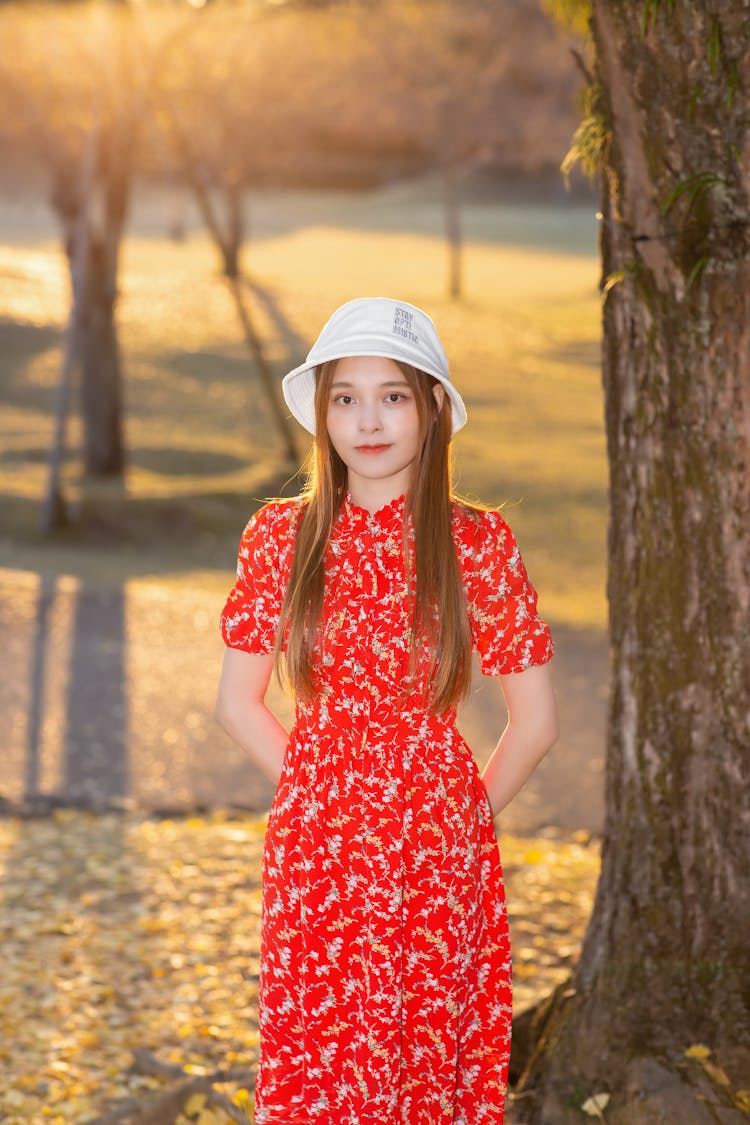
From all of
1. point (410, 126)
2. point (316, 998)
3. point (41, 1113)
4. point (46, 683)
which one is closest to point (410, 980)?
point (316, 998)

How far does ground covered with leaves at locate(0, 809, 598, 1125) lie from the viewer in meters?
3.83

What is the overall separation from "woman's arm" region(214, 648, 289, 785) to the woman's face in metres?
0.40

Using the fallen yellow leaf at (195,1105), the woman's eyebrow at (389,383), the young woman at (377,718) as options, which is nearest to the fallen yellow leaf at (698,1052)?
the young woman at (377,718)

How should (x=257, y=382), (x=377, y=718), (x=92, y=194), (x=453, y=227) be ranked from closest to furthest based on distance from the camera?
(x=377, y=718) < (x=92, y=194) < (x=257, y=382) < (x=453, y=227)

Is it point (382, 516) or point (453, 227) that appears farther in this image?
point (453, 227)

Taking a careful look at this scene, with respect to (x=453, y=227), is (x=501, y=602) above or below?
below

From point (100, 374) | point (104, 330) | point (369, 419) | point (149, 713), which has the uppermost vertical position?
point (104, 330)

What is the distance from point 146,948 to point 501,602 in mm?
2466

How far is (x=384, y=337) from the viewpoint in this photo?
8.18ft

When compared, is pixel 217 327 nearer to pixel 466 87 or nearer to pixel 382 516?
pixel 466 87

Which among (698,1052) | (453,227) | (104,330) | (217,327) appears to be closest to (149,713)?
(698,1052)

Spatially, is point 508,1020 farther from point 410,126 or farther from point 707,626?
point 410,126

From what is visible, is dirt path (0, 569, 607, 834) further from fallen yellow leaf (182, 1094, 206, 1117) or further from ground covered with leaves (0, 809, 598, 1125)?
fallen yellow leaf (182, 1094, 206, 1117)

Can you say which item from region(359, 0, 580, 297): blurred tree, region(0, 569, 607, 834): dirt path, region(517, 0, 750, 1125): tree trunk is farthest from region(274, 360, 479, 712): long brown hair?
region(359, 0, 580, 297): blurred tree
